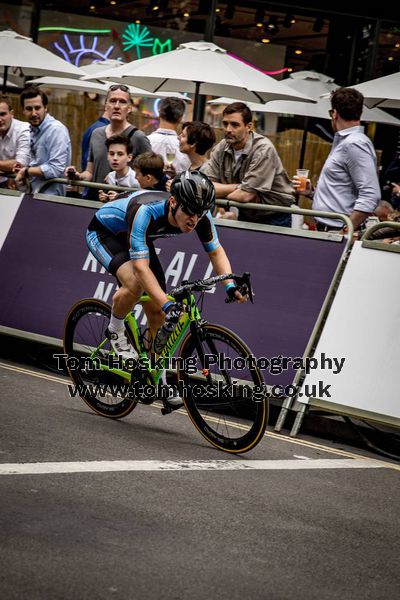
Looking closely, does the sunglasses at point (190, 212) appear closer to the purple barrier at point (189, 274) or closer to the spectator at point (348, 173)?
the purple barrier at point (189, 274)

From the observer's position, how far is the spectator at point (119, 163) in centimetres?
1049

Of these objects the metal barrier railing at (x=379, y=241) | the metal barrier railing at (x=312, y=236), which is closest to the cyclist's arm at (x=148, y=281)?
the metal barrier railing at (x=312, y=236)

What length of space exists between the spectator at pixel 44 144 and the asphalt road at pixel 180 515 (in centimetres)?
329

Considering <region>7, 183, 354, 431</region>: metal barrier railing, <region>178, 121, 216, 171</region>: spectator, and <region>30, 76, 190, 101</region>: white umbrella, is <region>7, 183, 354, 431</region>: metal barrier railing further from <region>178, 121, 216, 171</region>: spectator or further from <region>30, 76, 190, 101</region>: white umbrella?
<region>30, 76, 190, 101</region>: white umbrella

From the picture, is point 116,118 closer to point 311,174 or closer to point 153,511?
point 153,511

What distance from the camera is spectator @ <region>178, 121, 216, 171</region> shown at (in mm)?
10555

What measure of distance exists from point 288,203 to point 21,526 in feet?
17.7

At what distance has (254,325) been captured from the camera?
358 inches

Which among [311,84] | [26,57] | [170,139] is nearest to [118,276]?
[170,139]

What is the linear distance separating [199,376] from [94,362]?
116 centimetres

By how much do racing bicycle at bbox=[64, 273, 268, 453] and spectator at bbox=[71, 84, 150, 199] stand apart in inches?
126

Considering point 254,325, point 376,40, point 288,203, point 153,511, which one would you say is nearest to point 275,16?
point 376,40

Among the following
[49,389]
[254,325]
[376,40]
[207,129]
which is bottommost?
[49,389]

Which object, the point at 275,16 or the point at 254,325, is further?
the point at 275,16
